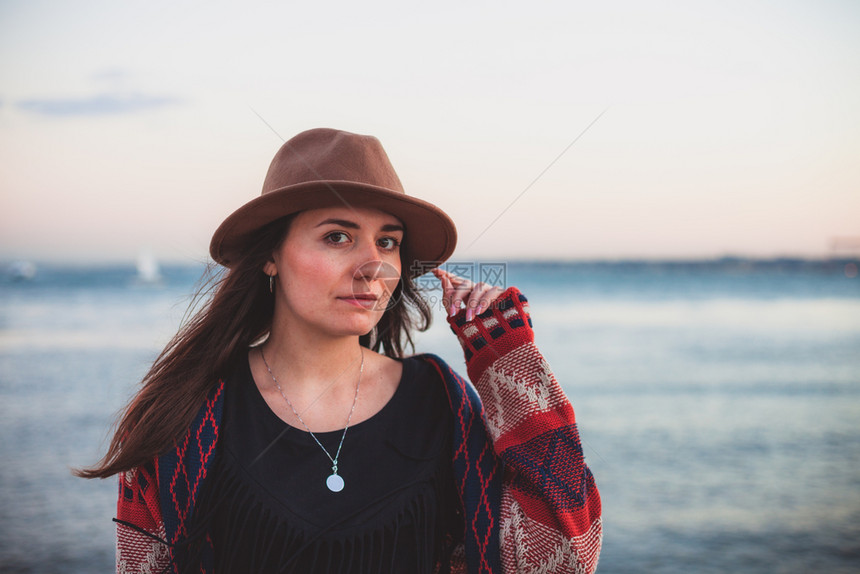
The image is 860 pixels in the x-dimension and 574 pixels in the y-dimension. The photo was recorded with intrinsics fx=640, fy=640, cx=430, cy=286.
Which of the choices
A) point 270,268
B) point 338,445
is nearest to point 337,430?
point 338,445

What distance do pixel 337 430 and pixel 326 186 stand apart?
0.69 metres

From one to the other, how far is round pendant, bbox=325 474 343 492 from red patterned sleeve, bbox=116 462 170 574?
0.45 m

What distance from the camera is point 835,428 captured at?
23.4 feet

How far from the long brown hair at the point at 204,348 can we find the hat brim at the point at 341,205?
0.17 feet

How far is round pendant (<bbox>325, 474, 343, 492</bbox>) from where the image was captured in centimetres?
172

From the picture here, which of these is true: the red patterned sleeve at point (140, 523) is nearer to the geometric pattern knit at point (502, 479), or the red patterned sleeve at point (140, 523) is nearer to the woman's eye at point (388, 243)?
the geometric pattern knit at point (502, 479)

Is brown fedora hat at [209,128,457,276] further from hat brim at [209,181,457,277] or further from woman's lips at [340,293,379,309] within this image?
woman's lips at [340,293,379,309]

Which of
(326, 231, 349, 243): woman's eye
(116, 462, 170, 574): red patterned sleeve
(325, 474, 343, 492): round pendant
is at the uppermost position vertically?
(326, 231, 349, 243): woman's eye

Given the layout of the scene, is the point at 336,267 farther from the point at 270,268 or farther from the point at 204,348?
the point at 204,348

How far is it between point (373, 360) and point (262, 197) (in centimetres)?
65

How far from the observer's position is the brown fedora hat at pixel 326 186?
167 cm

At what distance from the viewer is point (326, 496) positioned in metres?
1.71

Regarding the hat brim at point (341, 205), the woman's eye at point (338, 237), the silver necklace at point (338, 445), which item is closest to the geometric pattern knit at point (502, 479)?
the silver necklace at point (338, 445)

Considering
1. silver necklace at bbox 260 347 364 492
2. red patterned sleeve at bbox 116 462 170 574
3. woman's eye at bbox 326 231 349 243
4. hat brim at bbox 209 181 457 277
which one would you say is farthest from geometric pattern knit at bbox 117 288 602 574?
woman's eye at bbox 326 231 349 243
